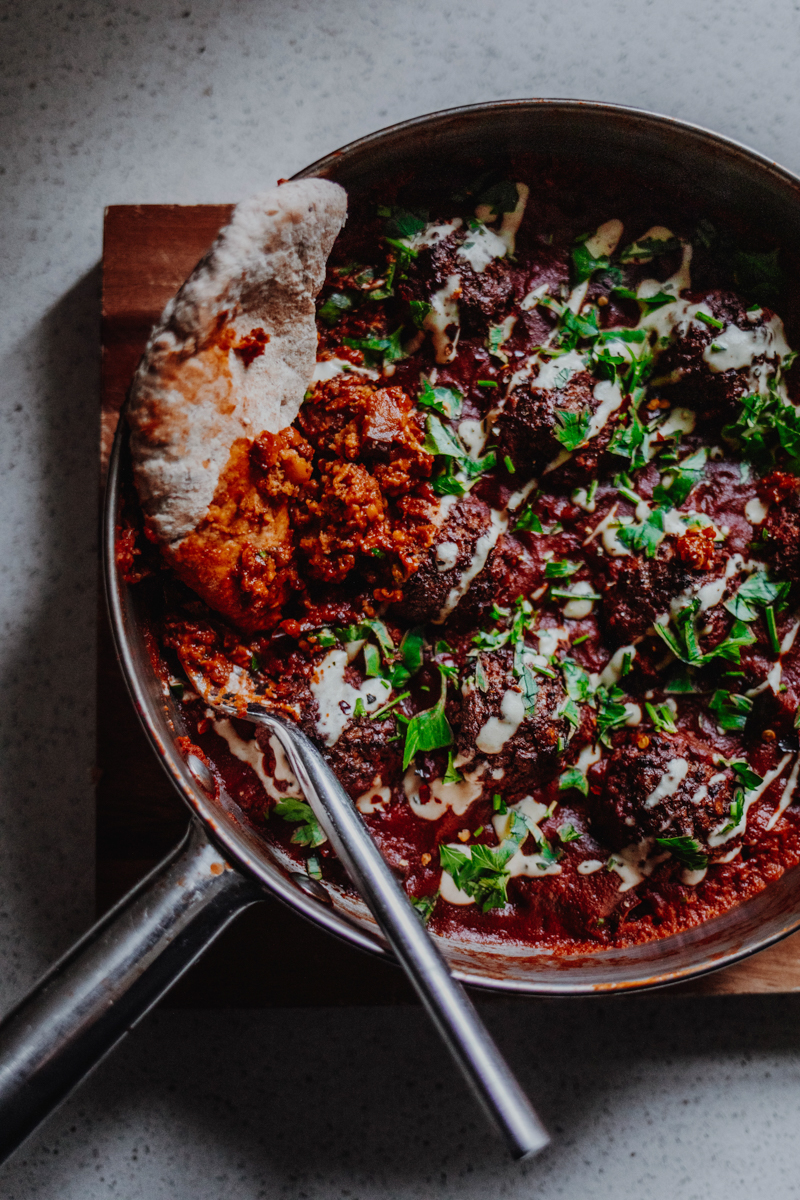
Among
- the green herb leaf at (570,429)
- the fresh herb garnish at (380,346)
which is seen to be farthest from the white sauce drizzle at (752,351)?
the fresh herb garnish at (380,346)

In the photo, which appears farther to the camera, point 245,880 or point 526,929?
point 526,929

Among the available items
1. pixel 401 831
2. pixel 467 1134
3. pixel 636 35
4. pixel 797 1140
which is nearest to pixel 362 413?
pixel 401 831

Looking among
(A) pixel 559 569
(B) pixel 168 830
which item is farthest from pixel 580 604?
(B) pixel 168 830

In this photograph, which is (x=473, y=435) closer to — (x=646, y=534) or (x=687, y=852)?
(x=646, y=534)

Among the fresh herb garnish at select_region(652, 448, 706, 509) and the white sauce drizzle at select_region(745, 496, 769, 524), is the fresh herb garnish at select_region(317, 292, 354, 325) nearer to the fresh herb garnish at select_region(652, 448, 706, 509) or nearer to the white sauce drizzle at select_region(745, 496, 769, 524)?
the fresh herb garnish at select_region(652, 448, 706, 509)

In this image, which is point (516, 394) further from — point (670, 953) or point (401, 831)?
point (670, 953)

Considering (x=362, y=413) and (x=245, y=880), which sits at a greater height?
(x=362, y=413)

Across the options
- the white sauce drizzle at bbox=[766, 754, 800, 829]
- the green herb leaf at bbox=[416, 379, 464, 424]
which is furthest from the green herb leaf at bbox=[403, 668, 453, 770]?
the white sauce drizzle at bbox=[766, 754, 800, 829]
